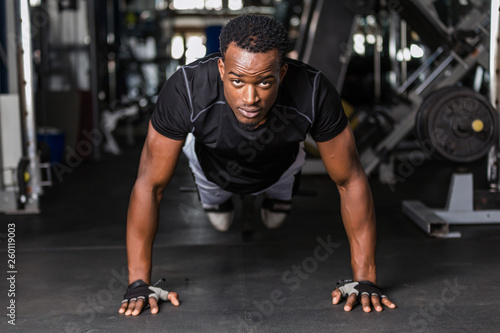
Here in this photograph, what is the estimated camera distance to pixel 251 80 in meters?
1.28

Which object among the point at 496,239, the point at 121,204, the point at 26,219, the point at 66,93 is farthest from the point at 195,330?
the point at 66,93

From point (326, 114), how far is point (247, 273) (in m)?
0.72

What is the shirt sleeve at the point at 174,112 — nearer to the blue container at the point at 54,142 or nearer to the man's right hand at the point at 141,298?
the man's right hand at the point at 141,298

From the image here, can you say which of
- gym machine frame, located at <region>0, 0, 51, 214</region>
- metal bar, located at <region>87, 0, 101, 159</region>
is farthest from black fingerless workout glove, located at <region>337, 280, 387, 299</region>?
metal bar, located at <region>87, 0, 101, 159</region>

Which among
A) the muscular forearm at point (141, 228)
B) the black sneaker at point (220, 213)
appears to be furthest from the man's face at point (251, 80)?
the black sneaker at point (220, 213)

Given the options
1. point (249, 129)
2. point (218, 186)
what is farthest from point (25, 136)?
point (249, 129)

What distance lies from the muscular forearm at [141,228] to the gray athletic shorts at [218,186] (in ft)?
1.47

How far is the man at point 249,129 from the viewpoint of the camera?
131 cm

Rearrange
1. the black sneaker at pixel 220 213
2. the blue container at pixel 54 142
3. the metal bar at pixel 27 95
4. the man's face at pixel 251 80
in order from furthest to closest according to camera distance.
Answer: the blue container at pixel 54 142
the metal bar at pixel 27 95
the black sneaker at pixel 220 213
the man's face at pixel 251 80

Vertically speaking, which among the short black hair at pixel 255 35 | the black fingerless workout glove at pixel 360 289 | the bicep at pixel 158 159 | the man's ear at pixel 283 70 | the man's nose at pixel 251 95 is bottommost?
the black fingerless workout glove at pixel 360 289

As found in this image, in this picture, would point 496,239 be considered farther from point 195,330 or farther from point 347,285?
point 195,330

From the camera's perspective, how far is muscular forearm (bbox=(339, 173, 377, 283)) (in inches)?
60.9

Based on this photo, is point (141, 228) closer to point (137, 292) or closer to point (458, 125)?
point (137, 292)

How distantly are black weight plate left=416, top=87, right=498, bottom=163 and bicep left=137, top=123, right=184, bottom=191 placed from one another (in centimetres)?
140
